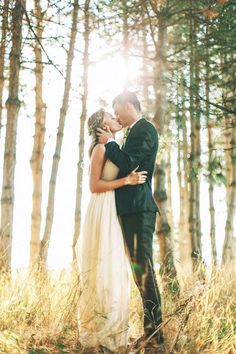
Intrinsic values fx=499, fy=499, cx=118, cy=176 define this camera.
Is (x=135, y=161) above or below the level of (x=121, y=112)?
below

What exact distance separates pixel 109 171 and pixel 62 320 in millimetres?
1304

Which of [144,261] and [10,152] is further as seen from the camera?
[10,152]

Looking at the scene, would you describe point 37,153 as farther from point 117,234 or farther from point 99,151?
point 117,234

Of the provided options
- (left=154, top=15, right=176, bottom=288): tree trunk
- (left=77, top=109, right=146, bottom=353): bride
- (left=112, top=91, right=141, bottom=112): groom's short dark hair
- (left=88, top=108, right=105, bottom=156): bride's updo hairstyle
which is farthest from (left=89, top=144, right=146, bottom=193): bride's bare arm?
(left=154, top=15, right=176, bottom=288): tree trunk

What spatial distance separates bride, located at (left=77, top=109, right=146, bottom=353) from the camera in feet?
12.8

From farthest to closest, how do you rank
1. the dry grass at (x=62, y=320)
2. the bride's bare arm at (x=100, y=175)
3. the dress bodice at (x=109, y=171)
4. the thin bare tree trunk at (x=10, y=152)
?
the thin bare tree trunk at (x=10, y=152), the dress bodice at (x=109, y=171), the bride's bare arm at (x=100, y=175), the dry grass at (x=62, y=320)

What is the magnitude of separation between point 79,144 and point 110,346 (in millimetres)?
6543

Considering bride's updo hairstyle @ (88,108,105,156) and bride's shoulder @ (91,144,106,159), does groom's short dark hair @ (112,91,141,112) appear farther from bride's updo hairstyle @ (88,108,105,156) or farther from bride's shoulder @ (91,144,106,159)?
bride's shoulder @ (91,144,106,159)

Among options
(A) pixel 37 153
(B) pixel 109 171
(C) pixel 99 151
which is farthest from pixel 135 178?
(A) pixel 37 153

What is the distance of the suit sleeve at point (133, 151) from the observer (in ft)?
13.0

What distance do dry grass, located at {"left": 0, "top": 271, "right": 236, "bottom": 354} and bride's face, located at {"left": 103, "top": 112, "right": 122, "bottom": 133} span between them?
1.33 meters

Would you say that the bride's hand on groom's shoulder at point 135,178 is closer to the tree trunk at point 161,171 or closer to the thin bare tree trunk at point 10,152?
the thin bare tree trunk at point 10,152

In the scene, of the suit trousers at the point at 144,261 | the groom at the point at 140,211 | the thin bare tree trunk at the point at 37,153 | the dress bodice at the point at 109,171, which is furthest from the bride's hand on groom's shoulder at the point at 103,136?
the thin bare tree trunk at the point at 37,153

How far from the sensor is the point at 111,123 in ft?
13.9
